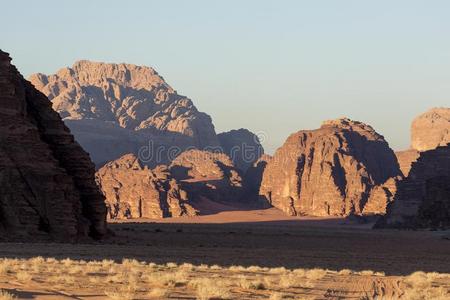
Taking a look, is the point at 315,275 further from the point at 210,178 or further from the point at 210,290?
the point at 210,178

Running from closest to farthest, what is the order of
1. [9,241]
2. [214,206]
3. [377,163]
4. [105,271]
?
[105,271], [9,241], [214,206], [377,163]

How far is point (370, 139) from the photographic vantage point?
185m

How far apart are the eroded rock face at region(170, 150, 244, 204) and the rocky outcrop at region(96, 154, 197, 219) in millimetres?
6150

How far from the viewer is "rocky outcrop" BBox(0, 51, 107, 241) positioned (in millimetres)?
60056

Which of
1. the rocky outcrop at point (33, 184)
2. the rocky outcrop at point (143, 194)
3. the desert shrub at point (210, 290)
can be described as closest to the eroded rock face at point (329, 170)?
the rocky outcrop at point (143, 194)

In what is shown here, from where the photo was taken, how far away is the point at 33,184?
6109 centimetres

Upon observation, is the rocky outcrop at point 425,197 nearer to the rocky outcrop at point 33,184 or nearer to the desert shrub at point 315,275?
the rocky outcrop at point 33,184

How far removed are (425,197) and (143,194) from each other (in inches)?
2135

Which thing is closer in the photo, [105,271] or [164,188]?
[105,271]

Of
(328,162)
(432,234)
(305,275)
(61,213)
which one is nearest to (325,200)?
(328,162)

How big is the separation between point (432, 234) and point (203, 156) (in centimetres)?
9553

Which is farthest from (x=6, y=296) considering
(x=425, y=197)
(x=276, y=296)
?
(x=425, y=197)

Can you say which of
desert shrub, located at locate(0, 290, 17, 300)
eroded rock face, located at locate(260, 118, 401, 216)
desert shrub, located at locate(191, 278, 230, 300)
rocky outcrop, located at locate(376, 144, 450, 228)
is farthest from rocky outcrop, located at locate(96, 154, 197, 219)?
desert shrub, located at locate(0, 290, 17, 300)

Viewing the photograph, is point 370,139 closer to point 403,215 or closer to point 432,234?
point 403,215
